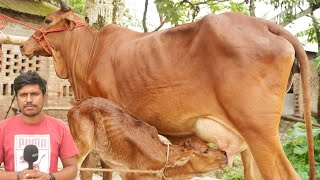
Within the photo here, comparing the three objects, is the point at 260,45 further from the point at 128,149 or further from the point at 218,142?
the point at 128,149

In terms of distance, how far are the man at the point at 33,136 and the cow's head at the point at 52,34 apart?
1.74 m

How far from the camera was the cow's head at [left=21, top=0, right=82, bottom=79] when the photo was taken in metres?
3.98

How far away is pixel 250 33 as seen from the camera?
→ 319cm

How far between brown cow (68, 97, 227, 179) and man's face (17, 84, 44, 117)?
3.20ft

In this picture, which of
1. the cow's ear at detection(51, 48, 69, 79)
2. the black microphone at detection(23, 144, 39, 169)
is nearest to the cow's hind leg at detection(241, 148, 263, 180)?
the cow's ear at detection(51, 48, 69, 79)

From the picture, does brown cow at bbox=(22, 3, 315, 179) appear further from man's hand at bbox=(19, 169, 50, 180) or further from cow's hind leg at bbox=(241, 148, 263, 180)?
man's hand at bbox=(19, 169, 50, 180)

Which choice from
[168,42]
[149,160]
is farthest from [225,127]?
[168,42]

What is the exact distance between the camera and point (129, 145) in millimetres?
3230

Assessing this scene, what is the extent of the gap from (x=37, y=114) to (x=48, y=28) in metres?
1.91

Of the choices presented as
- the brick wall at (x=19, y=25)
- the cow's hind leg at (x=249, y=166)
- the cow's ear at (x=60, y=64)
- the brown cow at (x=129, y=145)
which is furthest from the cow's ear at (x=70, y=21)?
the brick wall at (x=19, y=25)

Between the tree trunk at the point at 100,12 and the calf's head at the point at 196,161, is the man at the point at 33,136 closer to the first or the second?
the calf's head at the point at 196,161

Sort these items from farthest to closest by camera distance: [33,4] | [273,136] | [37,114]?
[33,4] < [273,136] < [37,114]

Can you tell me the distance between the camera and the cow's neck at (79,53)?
3967mm

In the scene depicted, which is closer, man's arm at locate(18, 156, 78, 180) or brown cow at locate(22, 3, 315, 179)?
man's arm at locate(18, 156, 78, 180)
